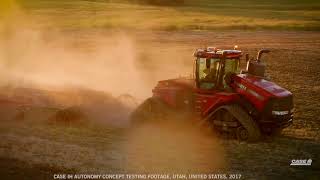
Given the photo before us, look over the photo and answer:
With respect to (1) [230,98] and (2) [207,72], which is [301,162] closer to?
(1) [230,98]

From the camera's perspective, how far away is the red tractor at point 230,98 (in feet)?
50.5

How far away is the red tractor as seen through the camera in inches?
606

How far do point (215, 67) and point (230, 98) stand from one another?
0.97 m

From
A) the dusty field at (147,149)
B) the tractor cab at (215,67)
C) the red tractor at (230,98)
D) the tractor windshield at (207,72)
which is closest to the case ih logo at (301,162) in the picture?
the dusty field at (147,149)

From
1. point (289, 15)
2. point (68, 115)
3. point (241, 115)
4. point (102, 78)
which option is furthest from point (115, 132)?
point (289, 15)

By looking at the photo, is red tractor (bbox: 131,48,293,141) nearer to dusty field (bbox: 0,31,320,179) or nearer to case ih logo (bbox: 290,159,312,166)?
dusty field (bbox: 0,31,320,179)

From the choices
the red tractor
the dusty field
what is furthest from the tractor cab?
the dusty field

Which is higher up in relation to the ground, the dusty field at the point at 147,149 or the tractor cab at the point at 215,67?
the tractor cab at the point at 215,67

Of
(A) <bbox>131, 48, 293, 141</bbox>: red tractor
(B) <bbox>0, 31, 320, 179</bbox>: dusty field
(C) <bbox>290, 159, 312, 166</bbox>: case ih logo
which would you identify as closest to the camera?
(B) <bbox>0, 31, 320, 179</bbox>: dusty field

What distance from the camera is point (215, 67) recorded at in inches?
637

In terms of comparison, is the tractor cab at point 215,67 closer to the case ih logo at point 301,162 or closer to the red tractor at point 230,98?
the red tractor at point 230,98

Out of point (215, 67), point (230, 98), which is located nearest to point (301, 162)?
point (230, 98)

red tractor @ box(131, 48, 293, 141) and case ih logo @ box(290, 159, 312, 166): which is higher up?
red tractor @ box(131, 48, 293, 141)

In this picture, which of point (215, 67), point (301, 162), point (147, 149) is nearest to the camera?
point (301, 162)
